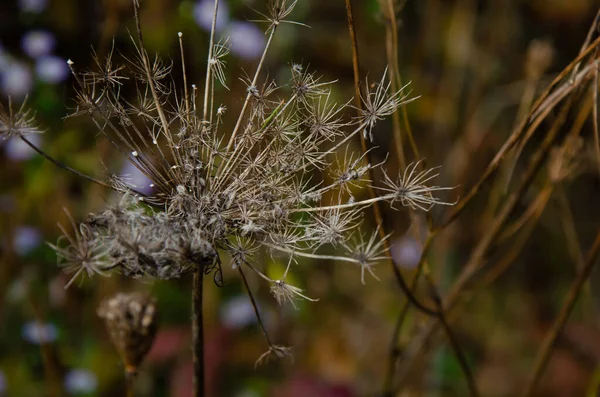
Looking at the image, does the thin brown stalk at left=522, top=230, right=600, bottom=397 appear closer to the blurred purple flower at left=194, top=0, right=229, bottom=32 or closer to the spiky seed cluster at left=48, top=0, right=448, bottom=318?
the spiky seed cluster at left=48, top=0, right=448, bottom=318

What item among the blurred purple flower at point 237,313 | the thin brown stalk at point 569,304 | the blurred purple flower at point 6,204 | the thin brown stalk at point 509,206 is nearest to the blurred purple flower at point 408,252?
the blurred purple flower at point 237,313

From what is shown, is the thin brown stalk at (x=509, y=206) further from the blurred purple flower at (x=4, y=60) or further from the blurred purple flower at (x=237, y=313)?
the blurred purple flower at (x=4, y=60)

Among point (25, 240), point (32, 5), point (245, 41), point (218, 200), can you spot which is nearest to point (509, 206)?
point (218, 200)

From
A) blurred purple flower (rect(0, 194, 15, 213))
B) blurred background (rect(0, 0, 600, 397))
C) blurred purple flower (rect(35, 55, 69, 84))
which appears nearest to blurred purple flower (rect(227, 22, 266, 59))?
blurred background (rect(0, 0, 600, 397))

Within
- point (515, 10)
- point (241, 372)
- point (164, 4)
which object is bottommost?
point (241, 372)

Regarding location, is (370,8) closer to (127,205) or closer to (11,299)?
(127,205)

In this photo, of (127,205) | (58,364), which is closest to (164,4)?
(58,364)

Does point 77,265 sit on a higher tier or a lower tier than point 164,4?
lower
